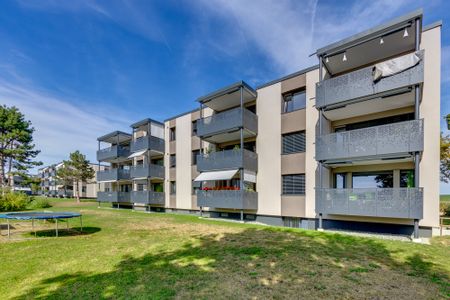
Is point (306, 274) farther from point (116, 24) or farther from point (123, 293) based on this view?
point (116, 24)

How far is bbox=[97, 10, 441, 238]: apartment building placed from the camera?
1136 cm

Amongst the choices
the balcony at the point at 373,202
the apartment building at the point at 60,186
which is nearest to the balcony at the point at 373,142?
the balcony at the point at 373,202

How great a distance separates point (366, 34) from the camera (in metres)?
12.2

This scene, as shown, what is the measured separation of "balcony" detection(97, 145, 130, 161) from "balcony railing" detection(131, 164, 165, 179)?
5.23 meters

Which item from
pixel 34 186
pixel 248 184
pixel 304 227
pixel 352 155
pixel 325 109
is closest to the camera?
pixel 352 155

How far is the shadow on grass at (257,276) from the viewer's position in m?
5.03

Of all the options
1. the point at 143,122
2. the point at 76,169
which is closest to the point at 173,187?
the point at 143,122

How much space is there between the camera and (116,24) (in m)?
16.2

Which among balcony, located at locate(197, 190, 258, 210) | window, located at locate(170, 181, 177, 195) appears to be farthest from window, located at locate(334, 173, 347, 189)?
window, located at locate(170, 181, 177, 195)

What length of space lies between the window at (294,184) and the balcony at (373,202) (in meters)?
2.22

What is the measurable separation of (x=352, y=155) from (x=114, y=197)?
1153 inches

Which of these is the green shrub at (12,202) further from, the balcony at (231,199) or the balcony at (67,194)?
the balcony at (67,194)

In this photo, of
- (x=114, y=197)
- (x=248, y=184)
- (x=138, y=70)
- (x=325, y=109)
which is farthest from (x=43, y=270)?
(x=114, y=197)

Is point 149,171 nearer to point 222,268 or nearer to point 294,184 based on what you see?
point 294,184
